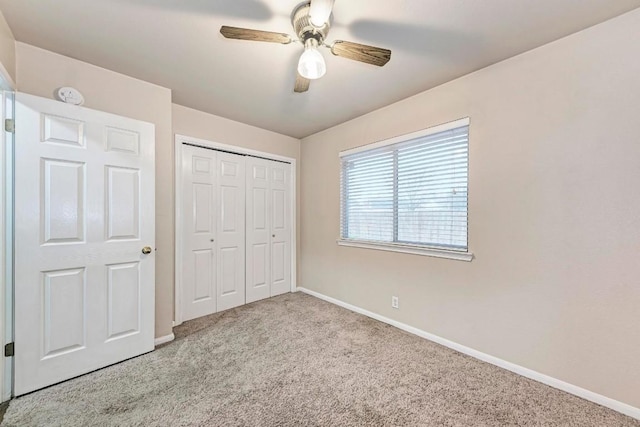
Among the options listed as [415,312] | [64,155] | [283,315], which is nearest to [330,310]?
[283,315]

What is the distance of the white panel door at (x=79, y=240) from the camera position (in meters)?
1.71

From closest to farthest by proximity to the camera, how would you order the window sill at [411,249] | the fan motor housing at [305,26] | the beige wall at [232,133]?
the fan motor housing at [305,26] → the window sill at [411,249] → the beige wall at [232,133]

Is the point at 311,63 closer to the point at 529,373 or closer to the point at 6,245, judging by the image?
the point at 6,245

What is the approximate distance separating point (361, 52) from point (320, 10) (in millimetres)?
375

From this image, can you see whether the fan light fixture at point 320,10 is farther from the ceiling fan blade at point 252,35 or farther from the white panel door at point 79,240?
the white panel door at point 79,240

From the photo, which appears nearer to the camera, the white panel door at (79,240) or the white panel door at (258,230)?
the white panel door at (79,240)

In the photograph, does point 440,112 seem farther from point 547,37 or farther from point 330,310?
point 330,310

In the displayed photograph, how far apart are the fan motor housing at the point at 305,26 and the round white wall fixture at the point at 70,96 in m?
1.80

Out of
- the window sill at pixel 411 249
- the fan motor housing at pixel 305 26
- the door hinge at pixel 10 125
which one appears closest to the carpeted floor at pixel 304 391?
the window sill at pixel 411 249

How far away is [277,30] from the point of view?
1709mm

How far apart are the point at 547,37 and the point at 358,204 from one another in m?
2.11

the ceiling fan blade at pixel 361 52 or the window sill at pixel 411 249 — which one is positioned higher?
the ceiling fan blade at pixel 361 52

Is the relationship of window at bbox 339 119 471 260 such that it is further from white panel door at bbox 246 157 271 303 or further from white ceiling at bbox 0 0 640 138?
white panel door at bbox 246 157 271 303

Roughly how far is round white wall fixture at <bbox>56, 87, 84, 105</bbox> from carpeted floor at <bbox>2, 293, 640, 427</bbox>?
2.08 meters
